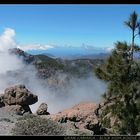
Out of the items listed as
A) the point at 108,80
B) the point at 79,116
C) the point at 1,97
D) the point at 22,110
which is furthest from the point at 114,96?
the point at 1,97

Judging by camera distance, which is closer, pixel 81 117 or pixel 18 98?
pixel 81 117

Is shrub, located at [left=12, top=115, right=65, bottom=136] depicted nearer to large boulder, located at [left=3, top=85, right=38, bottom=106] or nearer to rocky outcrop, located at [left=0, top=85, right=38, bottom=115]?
rocky outcrop, located at [left=0, top=85, right=38, bottom=115]

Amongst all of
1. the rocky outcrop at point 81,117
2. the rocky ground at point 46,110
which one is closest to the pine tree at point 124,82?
the rocky ground at point 46,110

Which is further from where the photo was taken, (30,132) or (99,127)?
(99,127)

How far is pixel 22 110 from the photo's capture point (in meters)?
19.0

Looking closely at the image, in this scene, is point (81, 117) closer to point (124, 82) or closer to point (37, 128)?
point (124, 82)

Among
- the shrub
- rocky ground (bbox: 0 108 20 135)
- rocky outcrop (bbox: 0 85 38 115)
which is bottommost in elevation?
rocky outcrop (bbox: 0 85 38 115)

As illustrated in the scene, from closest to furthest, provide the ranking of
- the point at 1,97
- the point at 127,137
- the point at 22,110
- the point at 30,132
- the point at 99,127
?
the point at 127,137, the point at 30,132, the point at 99,127, the point at 22,110, the point at 1,97

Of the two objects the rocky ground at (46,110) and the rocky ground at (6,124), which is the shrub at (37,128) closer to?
the rocky ground at (6,124)

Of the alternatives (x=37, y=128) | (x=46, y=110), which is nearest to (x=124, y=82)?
(x=37, y=128)

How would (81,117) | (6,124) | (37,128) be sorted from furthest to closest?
(81,117)
(6,124)
(37,128)

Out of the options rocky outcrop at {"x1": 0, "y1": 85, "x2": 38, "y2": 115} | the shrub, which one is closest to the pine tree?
the shrub

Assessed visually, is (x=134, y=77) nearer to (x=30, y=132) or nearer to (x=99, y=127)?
(x=99, y=127)
